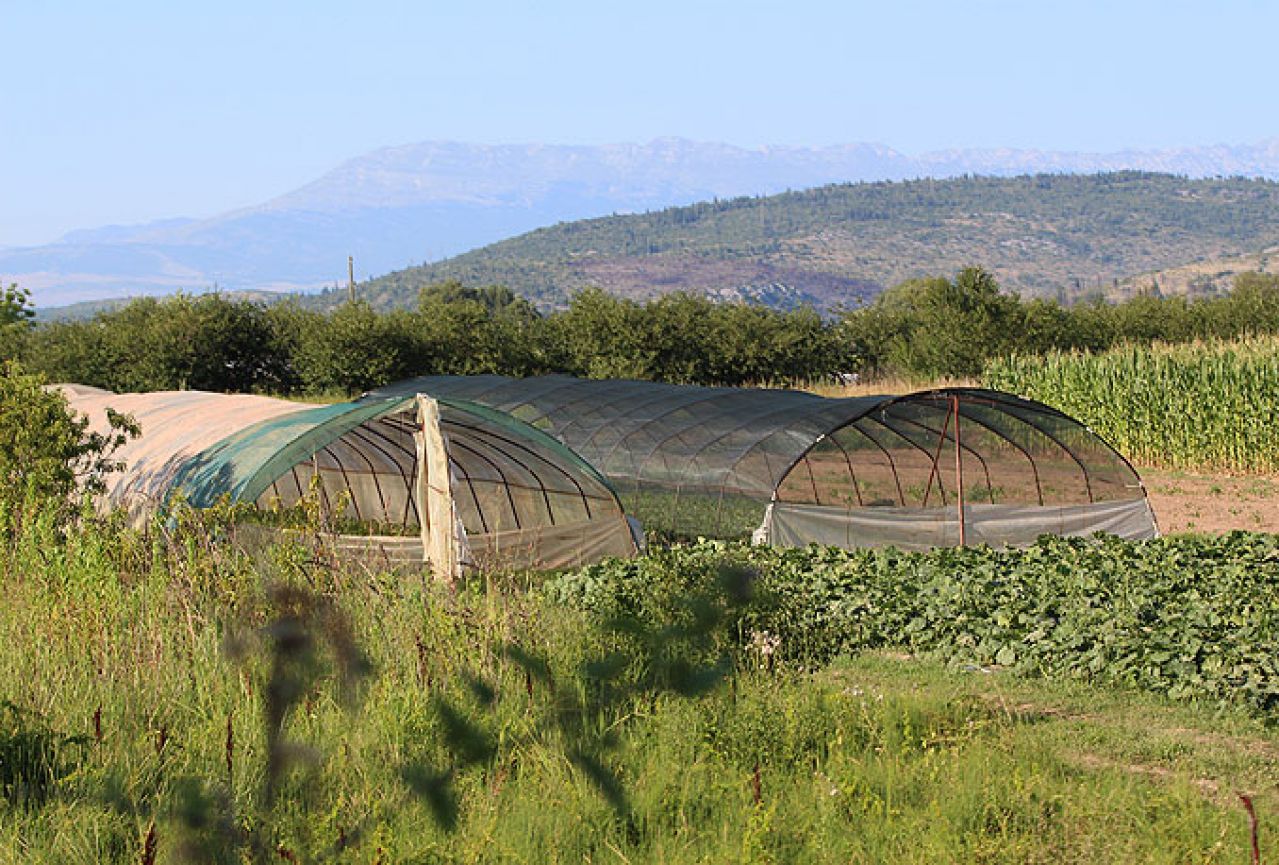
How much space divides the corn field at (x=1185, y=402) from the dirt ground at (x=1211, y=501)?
0.67m

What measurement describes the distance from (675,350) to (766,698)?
30047 millimetres

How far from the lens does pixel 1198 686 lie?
27.6 feet

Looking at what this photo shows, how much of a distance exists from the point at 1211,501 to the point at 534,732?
55.1ft

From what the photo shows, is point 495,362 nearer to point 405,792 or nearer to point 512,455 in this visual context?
point 512,455

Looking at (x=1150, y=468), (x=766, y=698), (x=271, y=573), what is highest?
(x=271, y=573)

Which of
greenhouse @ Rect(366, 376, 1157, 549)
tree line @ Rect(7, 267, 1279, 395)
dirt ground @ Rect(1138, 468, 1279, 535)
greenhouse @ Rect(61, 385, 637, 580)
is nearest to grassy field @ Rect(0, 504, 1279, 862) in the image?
greenhouse @ Rect(61, 385, 637, 580)

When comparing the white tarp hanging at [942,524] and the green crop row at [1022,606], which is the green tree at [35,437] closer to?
the green crop row at [1022,606]

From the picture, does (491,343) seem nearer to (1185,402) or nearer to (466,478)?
(1185,402)

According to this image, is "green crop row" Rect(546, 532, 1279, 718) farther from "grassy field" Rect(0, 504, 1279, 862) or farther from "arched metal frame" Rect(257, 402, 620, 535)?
"arched metal frame" Rect(257, 402, 620, 535)

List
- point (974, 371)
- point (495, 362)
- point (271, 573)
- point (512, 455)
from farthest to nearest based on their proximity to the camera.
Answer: point (974, 371) → point (495, 362) → point (512, 455) → point (271, 573)

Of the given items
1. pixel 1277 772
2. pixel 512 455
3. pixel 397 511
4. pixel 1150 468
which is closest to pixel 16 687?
pixel 1277 772

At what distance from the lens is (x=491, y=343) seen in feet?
119

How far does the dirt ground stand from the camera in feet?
60.0

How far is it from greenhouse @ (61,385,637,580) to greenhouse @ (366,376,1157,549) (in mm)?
1509
